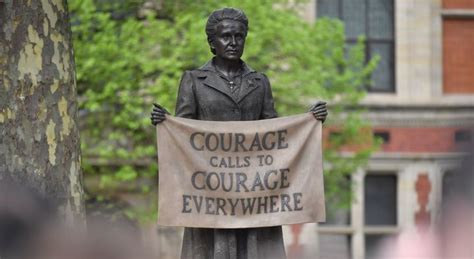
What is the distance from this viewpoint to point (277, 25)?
14.6 m

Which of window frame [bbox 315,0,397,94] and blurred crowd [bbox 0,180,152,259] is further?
window frame [bbox 315,0,397,94]

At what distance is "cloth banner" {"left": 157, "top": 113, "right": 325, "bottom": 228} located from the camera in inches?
215

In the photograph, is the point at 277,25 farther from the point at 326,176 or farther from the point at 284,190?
the point at 284,190

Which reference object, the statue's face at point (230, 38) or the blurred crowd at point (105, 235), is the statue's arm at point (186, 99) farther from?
the blurred crowd at point (105, 235)

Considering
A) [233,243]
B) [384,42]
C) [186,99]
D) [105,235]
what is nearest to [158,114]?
[186,99]

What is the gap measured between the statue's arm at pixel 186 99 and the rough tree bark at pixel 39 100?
5.18 ft

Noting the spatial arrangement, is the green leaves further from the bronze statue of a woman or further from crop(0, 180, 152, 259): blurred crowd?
crop(0, 180, 152, 259): blurred crowd

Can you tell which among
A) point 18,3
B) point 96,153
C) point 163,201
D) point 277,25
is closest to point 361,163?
point 277,25

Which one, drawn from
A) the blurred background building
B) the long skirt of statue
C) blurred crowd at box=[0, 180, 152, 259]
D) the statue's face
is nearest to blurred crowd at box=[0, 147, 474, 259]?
blurred crowd at box=[0, 180, 152, 259]

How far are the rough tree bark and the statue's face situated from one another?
1.98 metres

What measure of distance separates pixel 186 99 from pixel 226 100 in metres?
0.25

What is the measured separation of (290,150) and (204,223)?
677 millimetres

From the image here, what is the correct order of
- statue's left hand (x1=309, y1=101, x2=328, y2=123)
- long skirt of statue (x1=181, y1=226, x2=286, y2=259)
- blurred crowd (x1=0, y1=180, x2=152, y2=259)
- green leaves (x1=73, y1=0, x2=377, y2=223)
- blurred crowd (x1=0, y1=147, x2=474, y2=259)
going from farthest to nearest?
1. green leaves (x1=73, y1=0, x2=377, y2=223)
2. statue's left hand (x1=309, y1=101, x2=328, y2=123)
3. long skirt of statue (x1=181, y1=226, x2=286, y2=259)
4. blurred crowd (x1=0, y1=180, x2=152, y2=259)
5. blurred crowd (x1=0, y1=147, x2=474, y2=259)

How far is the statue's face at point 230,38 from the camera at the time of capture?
5492mm
